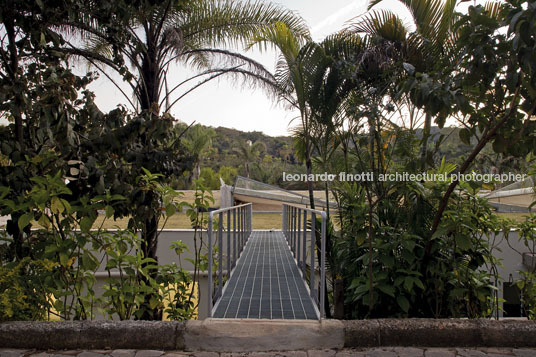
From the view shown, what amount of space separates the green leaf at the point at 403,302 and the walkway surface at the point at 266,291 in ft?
2.24

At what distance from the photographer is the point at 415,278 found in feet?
9.59

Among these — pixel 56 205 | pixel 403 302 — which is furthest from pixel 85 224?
pixel 403 302

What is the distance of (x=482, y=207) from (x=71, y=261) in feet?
10.7

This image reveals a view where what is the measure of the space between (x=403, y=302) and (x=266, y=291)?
4.17ft

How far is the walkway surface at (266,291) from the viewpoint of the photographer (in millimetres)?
2955

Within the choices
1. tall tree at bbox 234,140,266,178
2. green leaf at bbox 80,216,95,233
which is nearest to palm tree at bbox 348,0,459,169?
green leaf at bbox 80,216,95,233

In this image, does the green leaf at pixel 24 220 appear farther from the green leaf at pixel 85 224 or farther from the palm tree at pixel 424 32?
the palm tree at pixel 424 32

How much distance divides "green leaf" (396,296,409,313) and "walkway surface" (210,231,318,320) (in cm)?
68

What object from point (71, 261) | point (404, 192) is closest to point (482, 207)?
point (404, 192)

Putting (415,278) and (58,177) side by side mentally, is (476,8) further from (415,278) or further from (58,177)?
(58,177)

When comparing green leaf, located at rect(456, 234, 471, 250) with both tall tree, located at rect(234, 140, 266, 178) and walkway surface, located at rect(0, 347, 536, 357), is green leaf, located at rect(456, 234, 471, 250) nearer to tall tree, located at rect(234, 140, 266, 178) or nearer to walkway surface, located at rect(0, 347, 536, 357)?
walkway surface, located at rect(0, 347, 536, 357)

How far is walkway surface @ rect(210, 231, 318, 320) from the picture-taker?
2955mm

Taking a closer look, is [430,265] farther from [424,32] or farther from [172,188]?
[424,32]

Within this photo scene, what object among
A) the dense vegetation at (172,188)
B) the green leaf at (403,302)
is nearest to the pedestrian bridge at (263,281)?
the dense vegetation at (172,188)
